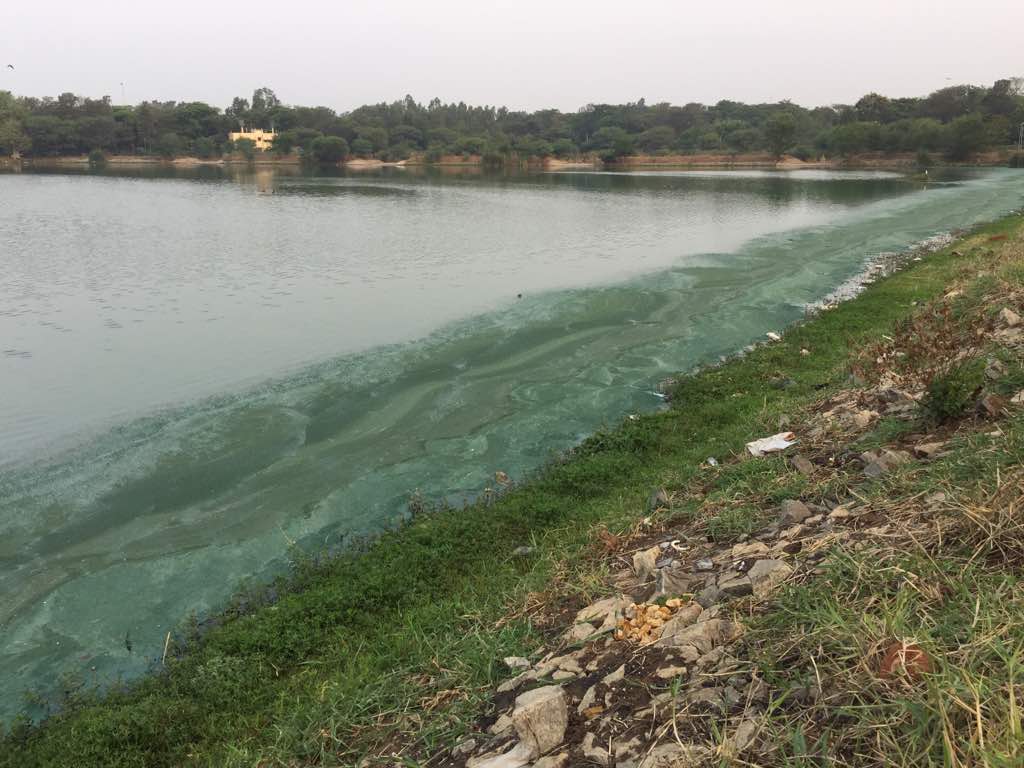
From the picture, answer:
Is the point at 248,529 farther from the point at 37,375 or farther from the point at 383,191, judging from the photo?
the point at 383,191

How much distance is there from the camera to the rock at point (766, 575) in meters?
4.66

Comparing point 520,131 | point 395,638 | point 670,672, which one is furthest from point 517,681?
point 520,131

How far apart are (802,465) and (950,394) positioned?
1552 millimetres

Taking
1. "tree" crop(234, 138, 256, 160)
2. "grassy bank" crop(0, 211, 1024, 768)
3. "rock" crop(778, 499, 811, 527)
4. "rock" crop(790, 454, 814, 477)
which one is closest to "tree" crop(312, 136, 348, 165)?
"tree" crop(234, 138, 256, 160)

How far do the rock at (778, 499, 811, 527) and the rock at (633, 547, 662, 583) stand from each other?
1.09 m

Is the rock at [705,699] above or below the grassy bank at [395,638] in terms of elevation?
above

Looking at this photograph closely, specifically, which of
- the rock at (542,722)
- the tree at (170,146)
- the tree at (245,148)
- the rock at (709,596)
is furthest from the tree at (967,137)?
the tree at (170,146)

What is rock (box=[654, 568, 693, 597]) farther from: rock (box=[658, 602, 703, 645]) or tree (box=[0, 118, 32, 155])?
tree (box=[0, 118, 32, 155])

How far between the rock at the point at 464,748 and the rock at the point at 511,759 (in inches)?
4.9

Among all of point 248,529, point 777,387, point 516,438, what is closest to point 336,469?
point 248,529

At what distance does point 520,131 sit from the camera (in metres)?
167

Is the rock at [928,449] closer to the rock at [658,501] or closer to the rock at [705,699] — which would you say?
the rock at [658,501]

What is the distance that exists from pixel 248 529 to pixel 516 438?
4.57 metres

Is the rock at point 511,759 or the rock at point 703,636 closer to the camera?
the rock at point 511,759
